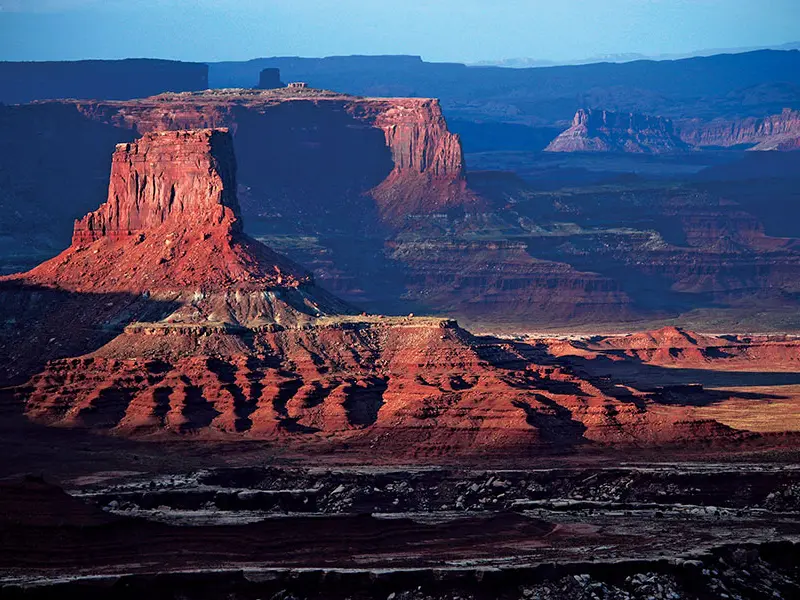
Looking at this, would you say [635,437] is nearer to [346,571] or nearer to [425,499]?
[425,499]

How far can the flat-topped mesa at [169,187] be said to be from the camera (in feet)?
544

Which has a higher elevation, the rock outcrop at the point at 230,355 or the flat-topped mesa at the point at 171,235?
the flat-topped mesa at the point at 171,235

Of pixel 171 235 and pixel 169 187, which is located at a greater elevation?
pixel 169 187

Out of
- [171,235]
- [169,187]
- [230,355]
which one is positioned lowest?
[230,355]

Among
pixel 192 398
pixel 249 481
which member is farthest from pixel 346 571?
pixel 192 398

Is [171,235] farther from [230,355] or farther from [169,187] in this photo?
[230,355]

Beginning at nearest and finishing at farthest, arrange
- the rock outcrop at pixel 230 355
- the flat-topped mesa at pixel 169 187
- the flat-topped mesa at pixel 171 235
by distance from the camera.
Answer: the rock outcrop at pixel 230 355, the flat-topped mesa at pixel 171 235, the flat-topped mesa at pixel 169 187

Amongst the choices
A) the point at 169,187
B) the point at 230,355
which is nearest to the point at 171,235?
the point at 169,187

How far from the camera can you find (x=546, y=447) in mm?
133250

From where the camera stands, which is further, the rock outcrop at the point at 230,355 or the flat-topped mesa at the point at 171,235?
the flat-topped mesa at the point at 171,235

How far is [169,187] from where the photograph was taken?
168m

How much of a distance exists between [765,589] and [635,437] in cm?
4414

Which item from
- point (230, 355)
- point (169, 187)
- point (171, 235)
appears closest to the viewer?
point (230, 355)

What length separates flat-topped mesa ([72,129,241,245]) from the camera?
166 metres
